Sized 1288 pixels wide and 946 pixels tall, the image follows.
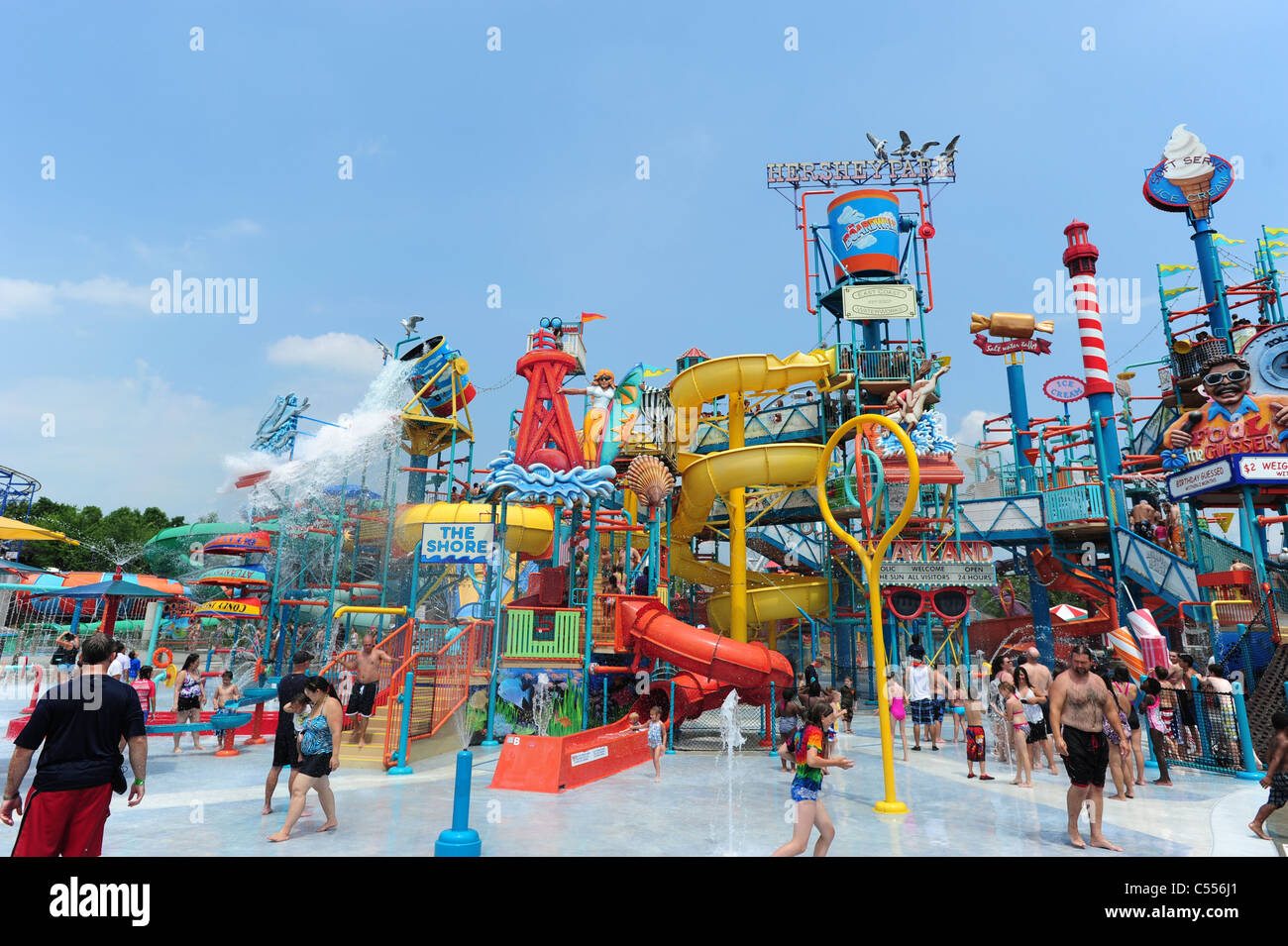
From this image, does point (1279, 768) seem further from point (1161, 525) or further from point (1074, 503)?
point (1161, 525)

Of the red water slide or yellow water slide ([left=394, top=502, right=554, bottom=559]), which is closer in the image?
the red water slide

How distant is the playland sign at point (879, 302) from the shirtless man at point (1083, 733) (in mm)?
21753

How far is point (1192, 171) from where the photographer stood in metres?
29.0

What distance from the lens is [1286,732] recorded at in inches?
262

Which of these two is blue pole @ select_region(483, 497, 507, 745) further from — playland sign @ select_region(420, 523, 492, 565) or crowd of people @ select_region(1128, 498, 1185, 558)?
crowd of people @ select_region(1128, 498, 1185, 558)

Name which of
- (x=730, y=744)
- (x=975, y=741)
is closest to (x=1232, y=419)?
(x=975, y=741)

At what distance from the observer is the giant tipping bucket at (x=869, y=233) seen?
92.7ft

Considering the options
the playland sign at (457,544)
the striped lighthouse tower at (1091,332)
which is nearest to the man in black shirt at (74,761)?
the playland sign at (457,544)

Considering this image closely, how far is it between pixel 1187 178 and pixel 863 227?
13456mm

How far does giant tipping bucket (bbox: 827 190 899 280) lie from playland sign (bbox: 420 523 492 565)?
20.3 meters

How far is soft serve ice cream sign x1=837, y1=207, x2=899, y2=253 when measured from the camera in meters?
28.2

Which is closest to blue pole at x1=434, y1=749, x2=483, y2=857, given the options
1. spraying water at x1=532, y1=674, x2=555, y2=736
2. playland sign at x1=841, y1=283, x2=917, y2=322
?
spraying water at x1=532, y1=674, x2=555, y2=736
